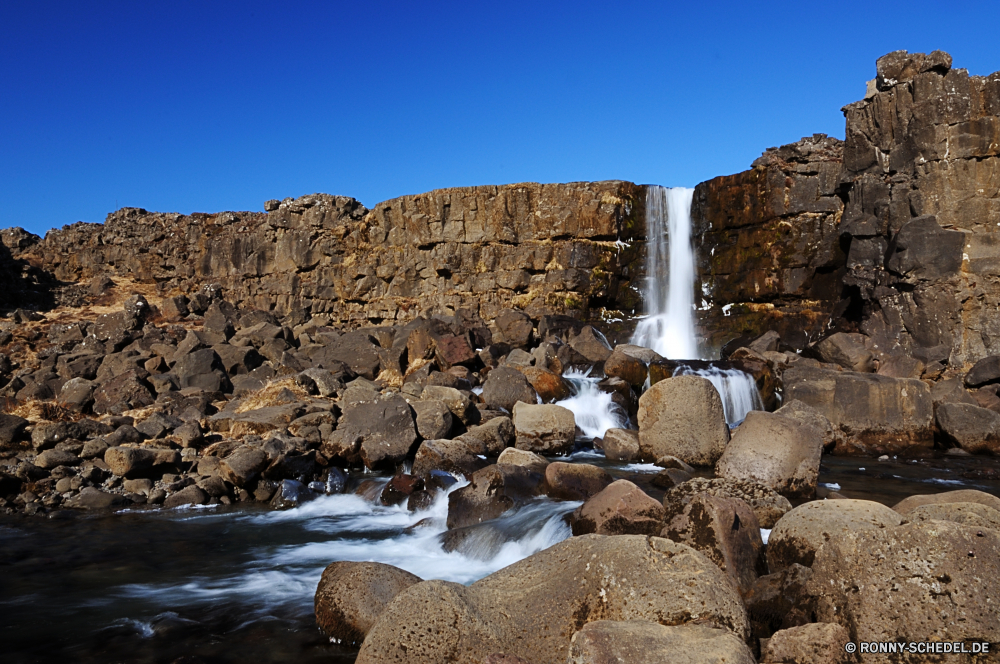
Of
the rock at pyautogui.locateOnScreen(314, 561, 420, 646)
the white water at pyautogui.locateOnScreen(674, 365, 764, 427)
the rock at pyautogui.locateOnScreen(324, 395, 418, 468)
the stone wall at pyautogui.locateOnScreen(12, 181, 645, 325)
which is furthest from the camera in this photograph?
the stone wall at pyautogui.locateOnScreen(12, 181, 645, 325)

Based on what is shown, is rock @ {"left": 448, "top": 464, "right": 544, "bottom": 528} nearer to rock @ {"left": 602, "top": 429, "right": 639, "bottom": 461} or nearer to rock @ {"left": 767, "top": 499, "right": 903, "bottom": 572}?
rock @ {"left": 602, "top": 429, "right": 639, "bottom": 461}

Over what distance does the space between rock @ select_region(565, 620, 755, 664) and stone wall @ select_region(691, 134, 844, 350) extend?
21.6 m

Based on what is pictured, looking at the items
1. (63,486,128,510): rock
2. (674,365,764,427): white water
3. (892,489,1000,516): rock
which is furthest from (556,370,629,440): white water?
(63,486,128,510): rock

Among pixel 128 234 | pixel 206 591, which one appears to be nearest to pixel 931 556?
pixel 206 591

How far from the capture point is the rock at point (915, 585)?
4910 mm

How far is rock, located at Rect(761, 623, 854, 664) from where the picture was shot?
5027 mm

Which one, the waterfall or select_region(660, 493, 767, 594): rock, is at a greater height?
the waterfall

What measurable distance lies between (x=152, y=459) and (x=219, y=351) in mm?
8693

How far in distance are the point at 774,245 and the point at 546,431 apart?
585 inches

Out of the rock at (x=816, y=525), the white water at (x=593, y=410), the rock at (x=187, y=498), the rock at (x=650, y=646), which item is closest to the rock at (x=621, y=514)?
the rock at (x=816, y=525)

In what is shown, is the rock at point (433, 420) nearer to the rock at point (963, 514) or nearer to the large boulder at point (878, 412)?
the large boulder at point (878, 412)

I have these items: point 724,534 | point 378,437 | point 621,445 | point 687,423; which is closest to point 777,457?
point 687,423

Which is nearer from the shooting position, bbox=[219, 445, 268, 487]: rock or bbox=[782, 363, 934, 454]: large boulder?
bbox=[219, 445, 268, 487]: rock

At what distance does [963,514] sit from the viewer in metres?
6.39
